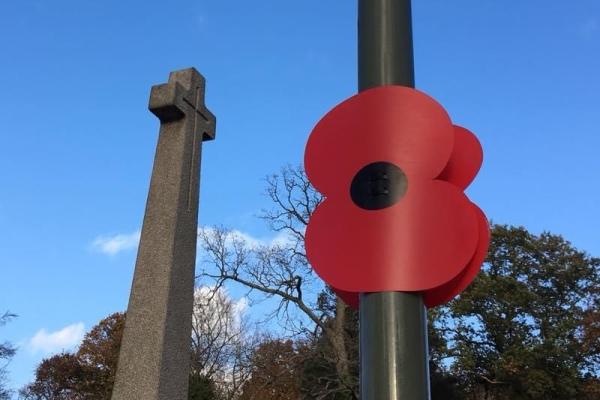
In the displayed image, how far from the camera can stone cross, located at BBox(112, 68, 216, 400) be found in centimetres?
427

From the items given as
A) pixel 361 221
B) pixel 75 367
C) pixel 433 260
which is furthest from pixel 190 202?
pixel 75 367

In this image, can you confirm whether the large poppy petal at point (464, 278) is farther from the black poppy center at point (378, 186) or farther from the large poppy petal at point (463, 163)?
the black poppy center at point (378, 186)

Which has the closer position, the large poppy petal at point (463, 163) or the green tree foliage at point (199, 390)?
the large poppy petal at point (463, 163)

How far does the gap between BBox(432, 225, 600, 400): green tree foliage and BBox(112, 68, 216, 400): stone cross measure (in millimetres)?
18719

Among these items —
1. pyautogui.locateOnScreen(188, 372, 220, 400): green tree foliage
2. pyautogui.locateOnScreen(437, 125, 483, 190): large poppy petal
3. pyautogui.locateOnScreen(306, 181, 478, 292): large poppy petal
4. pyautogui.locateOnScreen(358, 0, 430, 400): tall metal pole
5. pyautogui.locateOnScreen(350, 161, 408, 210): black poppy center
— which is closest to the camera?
pyautogui.locateOnScreen(358, 0, 430, 400): tall metal pole

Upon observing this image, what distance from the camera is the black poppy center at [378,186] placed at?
12.7 feet

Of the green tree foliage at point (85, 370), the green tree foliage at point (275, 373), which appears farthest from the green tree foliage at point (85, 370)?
the green tree foliage at point (275, 373)

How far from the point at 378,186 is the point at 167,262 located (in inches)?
66.3

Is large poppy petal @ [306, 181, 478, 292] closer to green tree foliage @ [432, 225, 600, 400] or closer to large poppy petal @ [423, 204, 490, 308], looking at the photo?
large poppy petal @ [423, 204, 490, 308]

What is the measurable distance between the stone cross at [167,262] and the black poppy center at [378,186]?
1492mm

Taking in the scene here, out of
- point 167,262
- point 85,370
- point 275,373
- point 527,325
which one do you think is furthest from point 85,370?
point 167,262

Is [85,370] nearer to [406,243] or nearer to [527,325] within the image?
[527,325]

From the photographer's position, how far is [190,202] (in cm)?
494

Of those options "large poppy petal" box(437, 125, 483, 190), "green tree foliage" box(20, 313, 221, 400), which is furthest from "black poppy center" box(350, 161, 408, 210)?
"green tree foliage" box(20, 313, 221, 400)
